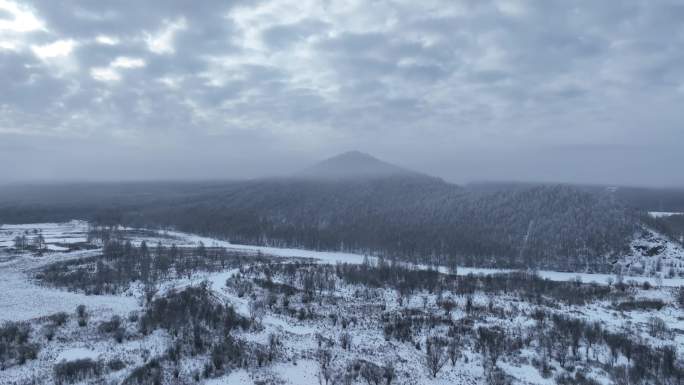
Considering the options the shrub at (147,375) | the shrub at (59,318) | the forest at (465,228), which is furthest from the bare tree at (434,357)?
the forest at (465,228)

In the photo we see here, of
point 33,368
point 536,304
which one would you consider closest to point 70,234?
point 33,368

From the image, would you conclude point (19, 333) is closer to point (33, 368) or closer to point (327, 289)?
point (33, 368)

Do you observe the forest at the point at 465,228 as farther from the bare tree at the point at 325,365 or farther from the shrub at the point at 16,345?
the shrub at the point at 16,345

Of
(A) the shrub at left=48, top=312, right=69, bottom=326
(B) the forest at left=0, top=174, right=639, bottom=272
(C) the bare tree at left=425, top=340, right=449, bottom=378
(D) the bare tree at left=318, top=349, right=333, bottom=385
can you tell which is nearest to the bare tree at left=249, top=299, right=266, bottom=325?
(D) the bare tree at left=318, top=349, right=333, bottom=385

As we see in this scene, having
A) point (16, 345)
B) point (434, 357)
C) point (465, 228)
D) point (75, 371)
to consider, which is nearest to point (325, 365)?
point (434, 357)

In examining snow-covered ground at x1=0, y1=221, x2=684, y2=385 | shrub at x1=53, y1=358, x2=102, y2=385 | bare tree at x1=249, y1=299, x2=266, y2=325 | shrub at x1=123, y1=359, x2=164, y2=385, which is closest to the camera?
shrub at x1=123, y1=359, x2=164, y2=385

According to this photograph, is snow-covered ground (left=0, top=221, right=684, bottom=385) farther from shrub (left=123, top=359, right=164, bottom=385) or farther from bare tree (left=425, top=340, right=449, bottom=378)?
shrub (left=123, top=359, right=164, bottom=385)

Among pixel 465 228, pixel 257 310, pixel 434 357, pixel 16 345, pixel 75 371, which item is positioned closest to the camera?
pixel 75 371

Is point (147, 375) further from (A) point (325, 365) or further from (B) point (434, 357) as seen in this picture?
(B) point (434, 357)

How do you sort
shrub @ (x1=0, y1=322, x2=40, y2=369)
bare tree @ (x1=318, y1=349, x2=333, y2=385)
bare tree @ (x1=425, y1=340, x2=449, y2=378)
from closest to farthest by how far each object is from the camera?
bare tree @ (x1=318, y1=349, x2=333, y2=385) → bare tree @ (x1=425, y1=340, x2=449, y2=378) → shrub @ (x1=0, y1=322, x2=40, y2=369)

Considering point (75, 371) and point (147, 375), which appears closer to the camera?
point (147, 375)

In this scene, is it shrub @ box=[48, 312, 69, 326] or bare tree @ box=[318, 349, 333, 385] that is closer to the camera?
bare tree @ box=[318, 349, 333, 385]
